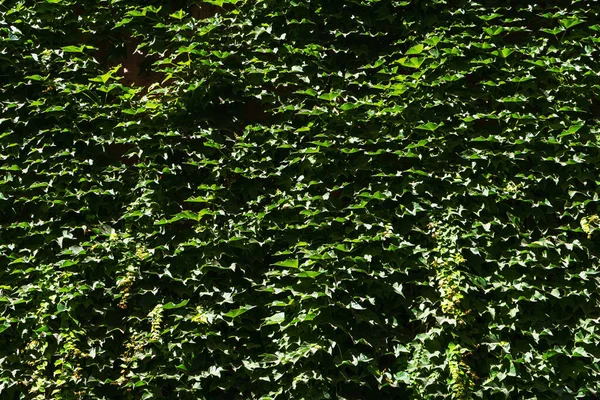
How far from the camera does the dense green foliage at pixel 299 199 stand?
12.6 ft

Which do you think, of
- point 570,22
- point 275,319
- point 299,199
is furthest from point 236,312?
point 570,22

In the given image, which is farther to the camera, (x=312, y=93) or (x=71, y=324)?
(x=312, y=93)

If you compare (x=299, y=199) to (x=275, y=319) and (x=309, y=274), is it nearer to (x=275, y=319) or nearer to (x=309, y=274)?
(x=309, y=274)

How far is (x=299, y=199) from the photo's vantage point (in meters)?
4.13

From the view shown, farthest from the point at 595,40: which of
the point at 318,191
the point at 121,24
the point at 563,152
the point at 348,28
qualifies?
the point at 121,24

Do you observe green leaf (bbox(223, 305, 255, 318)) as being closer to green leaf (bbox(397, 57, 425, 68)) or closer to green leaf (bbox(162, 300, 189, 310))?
green leaf (bbox(162, 300, 189, 310))

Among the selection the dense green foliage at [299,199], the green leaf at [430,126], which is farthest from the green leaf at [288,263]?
the green leaf at [430,126]

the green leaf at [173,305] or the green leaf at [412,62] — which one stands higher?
the green leaf at [412,62]

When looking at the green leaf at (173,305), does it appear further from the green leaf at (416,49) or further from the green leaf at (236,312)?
the green leaf at (416,49)

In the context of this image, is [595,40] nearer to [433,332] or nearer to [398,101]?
[398,101]

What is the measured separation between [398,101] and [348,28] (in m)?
0.64

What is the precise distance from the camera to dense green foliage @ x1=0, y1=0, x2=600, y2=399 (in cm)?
385

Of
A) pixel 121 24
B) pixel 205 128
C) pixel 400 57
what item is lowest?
pixel 205 128

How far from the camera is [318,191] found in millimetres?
4195
